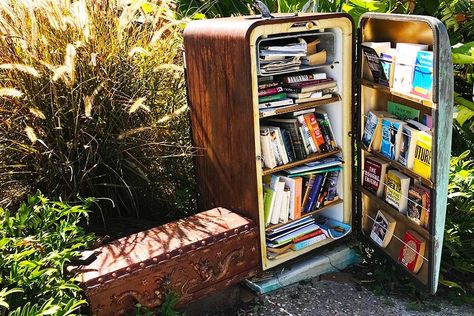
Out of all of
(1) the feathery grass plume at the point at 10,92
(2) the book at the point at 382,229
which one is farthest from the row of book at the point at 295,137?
(1) the feathery grass plume at the point at 10,92

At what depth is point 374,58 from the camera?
3701 millimetres

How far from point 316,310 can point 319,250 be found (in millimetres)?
523

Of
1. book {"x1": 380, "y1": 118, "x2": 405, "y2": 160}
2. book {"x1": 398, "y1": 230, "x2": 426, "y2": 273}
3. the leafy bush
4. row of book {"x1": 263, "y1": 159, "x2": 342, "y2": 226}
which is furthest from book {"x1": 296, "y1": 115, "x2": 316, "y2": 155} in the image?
the leafy bush

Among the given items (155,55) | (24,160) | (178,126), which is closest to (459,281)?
(178,126)

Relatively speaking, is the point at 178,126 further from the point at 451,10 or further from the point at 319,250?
the point at 451,10

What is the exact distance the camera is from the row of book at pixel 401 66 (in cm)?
324

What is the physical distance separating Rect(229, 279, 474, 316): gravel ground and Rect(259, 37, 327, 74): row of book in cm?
149

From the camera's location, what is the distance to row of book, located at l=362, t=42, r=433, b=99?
324 centimetres

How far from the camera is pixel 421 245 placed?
357 centimetres

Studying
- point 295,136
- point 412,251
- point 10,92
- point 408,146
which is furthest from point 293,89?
A: point 10,92

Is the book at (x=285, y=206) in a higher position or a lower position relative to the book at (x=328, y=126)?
lower

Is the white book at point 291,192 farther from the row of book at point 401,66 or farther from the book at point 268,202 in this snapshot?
the row of book at point 401,66

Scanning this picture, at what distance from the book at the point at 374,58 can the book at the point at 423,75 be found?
356 millimetres

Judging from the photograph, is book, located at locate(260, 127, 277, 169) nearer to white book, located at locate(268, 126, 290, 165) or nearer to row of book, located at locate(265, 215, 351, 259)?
white book, located at locate(268, 126, 290, 165)
